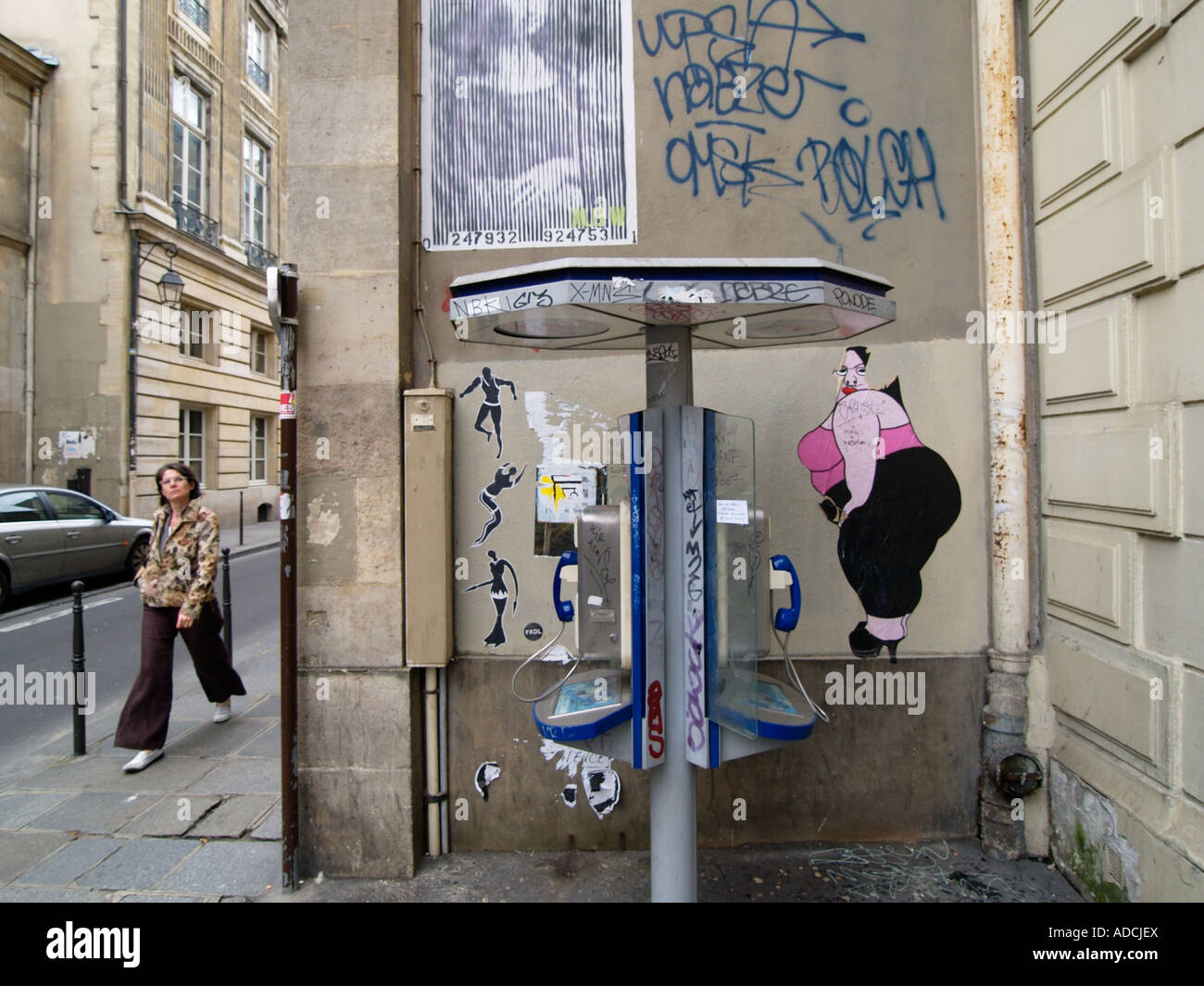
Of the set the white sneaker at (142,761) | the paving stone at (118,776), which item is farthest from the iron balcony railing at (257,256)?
the white sneaker at (142,761)

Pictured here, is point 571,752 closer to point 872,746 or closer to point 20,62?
point 872,746

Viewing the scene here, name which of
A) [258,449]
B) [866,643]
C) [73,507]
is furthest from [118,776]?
[258,449]

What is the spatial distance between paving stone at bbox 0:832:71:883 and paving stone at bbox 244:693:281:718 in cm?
195

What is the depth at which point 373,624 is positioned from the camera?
3750 millimetres

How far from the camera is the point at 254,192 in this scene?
21453mm

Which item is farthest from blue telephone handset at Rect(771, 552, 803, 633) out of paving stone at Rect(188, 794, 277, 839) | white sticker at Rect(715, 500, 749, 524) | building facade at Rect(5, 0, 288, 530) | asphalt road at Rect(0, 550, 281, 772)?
building facade at Rect(5, 0, 288, 530)

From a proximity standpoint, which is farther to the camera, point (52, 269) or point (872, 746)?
point (52, 269)

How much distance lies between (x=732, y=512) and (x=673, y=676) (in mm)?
661

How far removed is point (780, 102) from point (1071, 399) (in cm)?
211

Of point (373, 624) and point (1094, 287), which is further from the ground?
point (1094, 287)

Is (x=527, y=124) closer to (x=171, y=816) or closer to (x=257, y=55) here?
(x=171, y=816)
